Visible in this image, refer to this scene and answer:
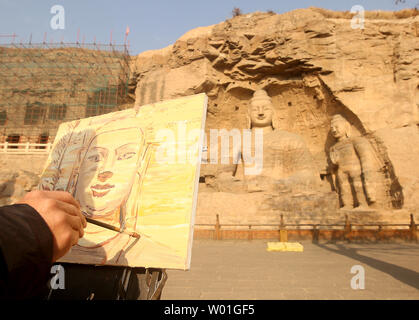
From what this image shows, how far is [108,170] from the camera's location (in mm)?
1832

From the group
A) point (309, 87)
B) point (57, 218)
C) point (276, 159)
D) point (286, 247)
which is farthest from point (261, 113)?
point (57, 218)

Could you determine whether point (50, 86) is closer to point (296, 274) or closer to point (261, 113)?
point (261, 113)

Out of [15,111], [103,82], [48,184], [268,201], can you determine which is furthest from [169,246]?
[15,111]

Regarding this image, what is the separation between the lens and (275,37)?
10625mm

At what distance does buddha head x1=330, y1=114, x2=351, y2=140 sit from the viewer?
9859 mm

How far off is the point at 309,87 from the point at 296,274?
9.57 m

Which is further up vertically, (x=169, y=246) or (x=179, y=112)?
(x=179, y=112)

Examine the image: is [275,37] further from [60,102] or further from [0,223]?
[60,102]

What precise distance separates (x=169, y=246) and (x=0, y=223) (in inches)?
37.7

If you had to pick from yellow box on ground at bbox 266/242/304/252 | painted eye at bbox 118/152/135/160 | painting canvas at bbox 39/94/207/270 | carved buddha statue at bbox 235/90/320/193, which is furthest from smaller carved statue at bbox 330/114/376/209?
painted eye at bbox 118/152/135/160

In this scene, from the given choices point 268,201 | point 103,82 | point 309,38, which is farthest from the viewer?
point 103,82

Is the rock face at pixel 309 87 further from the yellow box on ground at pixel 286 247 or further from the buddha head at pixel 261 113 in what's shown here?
the yellow box on ground at pixel 286 247

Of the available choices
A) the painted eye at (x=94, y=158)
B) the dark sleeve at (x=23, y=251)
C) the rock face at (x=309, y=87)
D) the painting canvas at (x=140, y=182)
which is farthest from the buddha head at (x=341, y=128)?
the dark sleeve at (x=23, y=251)

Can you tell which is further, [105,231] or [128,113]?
[128,113]
